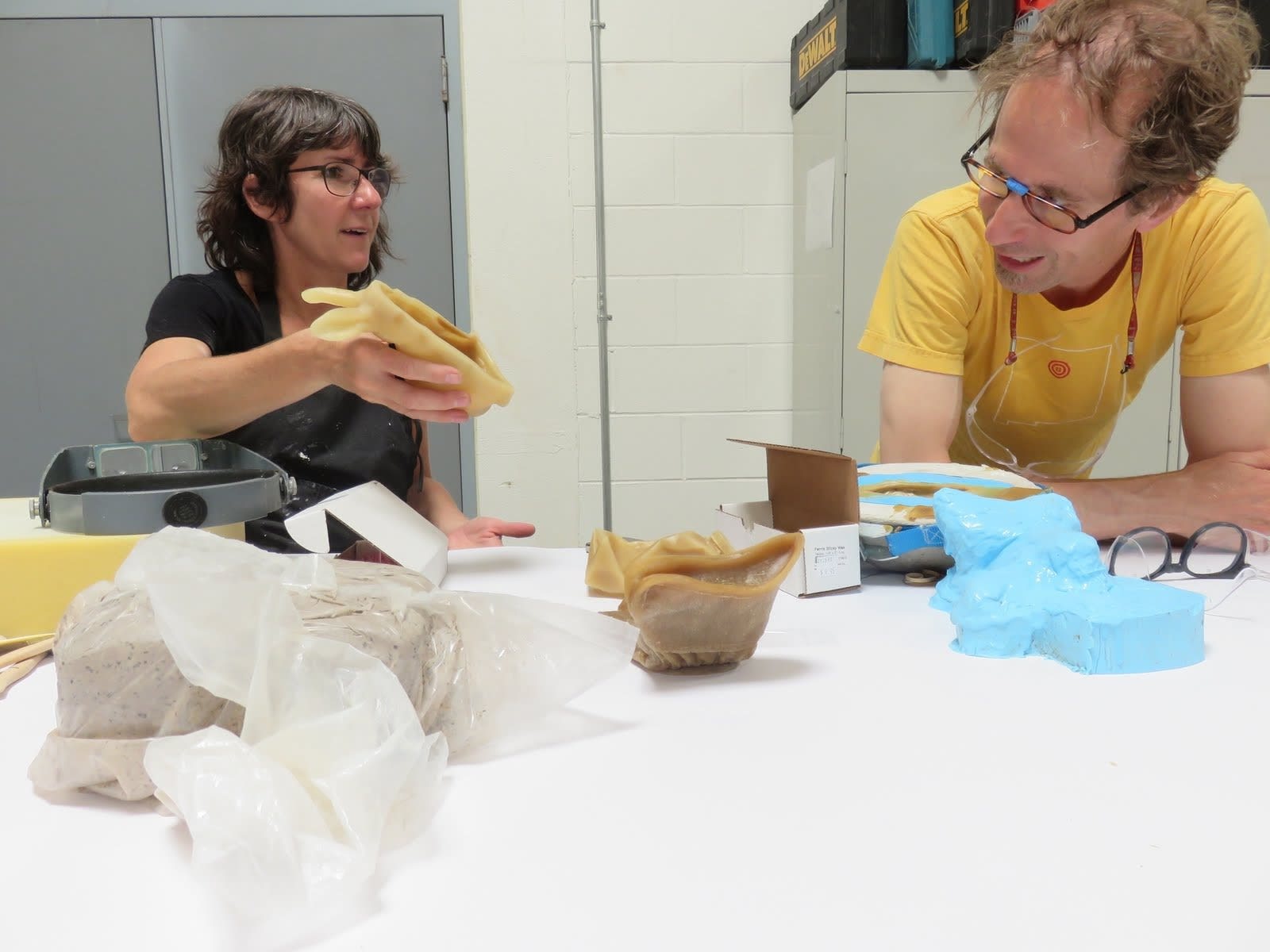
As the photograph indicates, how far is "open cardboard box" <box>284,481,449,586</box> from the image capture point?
95 centimetres

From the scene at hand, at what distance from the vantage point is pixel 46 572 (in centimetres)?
80

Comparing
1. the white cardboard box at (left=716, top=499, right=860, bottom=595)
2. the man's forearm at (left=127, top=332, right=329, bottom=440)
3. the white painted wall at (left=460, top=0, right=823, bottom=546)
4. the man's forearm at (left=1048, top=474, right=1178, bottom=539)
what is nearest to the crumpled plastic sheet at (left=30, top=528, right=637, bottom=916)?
the white cardboard box at (left=716, top=499, right=860, bottom=595)

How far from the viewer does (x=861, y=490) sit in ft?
3.46

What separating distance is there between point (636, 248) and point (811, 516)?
5.13 ft

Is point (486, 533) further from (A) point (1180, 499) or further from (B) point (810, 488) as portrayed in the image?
(A) point (1180, 499)

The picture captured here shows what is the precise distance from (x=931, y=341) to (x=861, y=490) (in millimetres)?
405

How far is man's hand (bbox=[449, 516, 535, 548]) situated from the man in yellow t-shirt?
21.7 inches

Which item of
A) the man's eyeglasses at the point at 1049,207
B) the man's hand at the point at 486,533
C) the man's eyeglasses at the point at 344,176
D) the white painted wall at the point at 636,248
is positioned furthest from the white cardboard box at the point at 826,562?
the white painted wall at the point at 636,248

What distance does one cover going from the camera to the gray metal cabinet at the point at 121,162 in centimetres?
230

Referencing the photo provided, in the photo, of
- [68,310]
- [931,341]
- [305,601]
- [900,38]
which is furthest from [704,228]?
[305,601]

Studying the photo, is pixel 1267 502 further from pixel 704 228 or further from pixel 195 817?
pixel 704 228

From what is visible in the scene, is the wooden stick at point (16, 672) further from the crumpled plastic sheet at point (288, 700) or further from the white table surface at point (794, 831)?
the crumpled plastic sheet at point (288, 700)

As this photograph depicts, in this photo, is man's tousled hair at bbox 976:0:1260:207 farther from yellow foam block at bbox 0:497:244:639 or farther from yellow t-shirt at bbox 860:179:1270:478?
yellow foam block at bbox 0:497:244:639

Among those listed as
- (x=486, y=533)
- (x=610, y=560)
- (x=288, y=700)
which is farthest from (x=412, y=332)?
(x=288, y=700)
